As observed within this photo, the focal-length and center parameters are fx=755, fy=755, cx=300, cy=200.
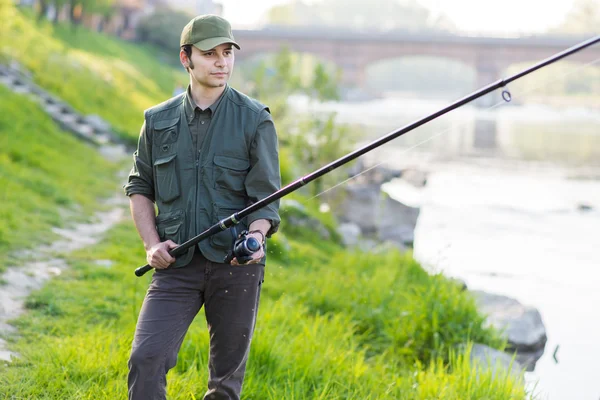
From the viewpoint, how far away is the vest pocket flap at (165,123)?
9.68 ft

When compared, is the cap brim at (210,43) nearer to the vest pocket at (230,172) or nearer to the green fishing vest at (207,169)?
the green fishing vest at (207,169)

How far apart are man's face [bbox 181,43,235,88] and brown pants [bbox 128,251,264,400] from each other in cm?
67

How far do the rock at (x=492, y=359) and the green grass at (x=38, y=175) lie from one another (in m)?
3.59

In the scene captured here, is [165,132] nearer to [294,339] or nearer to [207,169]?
[207,169]

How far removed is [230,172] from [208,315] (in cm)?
56

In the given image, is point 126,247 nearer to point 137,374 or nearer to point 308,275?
point 308,275

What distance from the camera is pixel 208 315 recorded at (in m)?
2.91

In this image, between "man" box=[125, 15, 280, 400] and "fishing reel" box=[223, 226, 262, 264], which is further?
"man" box=[125, 15, 280, 400]

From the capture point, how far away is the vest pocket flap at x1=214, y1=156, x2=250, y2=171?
287 cm

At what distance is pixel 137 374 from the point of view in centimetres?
268

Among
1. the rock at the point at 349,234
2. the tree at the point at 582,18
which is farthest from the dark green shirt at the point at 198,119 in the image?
the tree at the point at 582,18

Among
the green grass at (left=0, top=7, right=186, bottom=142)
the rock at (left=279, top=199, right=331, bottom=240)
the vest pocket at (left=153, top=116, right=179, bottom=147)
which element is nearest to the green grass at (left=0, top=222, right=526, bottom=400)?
the vest pocket at (left=153, top=116, right=179, bottom=147)

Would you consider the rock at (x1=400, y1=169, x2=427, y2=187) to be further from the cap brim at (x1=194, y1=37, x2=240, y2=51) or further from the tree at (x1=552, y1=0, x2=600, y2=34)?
the tree at (x1=552, y1=0, x2=600, y2=34)

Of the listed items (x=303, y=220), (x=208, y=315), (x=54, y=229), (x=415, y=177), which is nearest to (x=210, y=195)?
(x=208, y=315)
